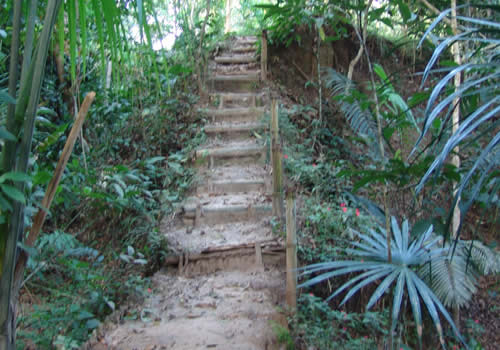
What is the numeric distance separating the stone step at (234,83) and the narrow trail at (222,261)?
0.69 meters

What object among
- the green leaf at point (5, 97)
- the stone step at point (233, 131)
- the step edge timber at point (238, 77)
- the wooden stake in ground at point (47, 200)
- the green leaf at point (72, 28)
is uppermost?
the green leaf at point (72, 28)

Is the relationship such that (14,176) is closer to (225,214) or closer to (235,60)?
(225,214)

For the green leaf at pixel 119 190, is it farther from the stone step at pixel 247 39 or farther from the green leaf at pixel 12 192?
the stone step at pixel 247 39

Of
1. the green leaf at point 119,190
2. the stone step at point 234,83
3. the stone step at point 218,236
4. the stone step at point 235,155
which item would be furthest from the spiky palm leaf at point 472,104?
the stone step at point 234,83

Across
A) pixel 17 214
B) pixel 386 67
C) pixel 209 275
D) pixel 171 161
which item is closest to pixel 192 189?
pixel 171 161

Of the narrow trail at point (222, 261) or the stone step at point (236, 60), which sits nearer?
the narrow trail at point (222, 261)

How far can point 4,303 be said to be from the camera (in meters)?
0.95

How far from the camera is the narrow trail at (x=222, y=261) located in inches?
88.9

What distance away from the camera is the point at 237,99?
A: 6008 millimetres

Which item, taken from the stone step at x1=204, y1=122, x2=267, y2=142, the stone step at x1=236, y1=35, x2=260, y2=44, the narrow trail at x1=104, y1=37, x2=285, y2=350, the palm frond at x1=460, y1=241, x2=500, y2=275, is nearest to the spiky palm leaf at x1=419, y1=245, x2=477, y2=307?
the palm frond at x1=460, y1=241, x2=500, y2=275

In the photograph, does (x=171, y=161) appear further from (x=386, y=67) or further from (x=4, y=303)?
(x=386, y=67)

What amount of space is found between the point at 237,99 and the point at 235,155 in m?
1.41

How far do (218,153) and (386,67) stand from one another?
3726 millimetres

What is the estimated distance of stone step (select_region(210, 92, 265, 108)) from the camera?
587 cm
